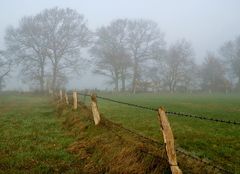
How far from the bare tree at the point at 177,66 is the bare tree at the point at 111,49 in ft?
54.8

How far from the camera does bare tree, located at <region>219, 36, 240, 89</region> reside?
269 ft

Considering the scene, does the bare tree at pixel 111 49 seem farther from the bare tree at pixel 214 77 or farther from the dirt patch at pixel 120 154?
the dirt patch at pixel 120 154

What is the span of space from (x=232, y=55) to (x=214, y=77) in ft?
28.9

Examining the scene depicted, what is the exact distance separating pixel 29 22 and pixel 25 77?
36.0 ft

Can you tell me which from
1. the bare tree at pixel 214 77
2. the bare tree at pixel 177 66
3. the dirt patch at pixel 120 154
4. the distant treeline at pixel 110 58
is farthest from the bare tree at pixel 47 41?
the dirt patch at pixel 120 154

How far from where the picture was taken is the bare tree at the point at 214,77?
268 ft

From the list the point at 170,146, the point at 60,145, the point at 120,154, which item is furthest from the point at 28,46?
the point at 170,146

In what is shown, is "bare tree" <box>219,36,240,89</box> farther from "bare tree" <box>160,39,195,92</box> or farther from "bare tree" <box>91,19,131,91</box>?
"bare tree" <box>91,19,131,91</box>

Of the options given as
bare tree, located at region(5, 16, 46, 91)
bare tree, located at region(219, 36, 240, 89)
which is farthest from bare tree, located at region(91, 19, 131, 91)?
bare tree, located at region(219, 36, 240, 89)

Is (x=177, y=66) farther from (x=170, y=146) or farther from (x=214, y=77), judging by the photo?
(x=170, y=146)

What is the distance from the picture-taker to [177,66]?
7944 centimetres

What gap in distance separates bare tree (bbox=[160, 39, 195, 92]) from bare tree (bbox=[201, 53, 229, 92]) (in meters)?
4.34

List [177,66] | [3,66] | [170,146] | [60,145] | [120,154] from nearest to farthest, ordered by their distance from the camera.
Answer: [170,146]
[120,154]
[60,145]
[3,66]
[177,66]

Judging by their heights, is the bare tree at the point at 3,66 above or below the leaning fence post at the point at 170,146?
above
